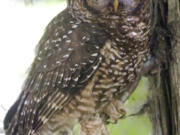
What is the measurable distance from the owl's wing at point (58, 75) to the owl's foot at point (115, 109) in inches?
9.0

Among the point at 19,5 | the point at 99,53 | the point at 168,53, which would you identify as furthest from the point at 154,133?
the point at 19,5

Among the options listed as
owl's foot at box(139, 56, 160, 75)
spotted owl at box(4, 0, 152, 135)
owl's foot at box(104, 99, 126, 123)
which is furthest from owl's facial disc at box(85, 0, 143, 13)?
owl's foot at box(104, 99, 126, 123)

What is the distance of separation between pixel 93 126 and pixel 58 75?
268mm

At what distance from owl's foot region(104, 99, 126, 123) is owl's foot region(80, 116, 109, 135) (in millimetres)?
60

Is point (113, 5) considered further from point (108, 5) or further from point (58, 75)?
point (58, 75)

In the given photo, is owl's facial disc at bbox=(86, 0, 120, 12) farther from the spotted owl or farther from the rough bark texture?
the rough bark texture

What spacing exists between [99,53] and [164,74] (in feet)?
1.04

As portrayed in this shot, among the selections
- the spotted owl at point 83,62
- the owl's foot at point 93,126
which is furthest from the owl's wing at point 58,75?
the owl's foot at point 93,126

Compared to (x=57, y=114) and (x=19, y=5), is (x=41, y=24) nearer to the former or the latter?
(x=19, y=5)

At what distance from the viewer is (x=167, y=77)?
3.67ft

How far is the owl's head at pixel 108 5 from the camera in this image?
0.95m

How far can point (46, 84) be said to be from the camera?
3.23ft

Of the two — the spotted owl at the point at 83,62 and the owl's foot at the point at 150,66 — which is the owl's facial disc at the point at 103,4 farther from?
the owl's foot at the point at 150,66

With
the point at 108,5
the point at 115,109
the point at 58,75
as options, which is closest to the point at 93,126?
the point at 115,109
